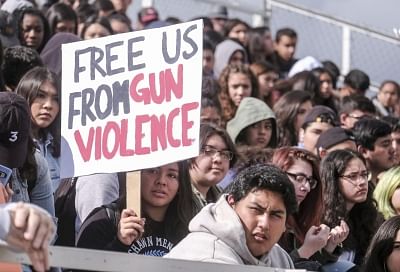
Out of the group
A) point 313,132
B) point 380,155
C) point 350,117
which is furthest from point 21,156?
point 350,117

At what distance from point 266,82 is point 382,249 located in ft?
16.6

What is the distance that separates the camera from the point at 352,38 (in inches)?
579

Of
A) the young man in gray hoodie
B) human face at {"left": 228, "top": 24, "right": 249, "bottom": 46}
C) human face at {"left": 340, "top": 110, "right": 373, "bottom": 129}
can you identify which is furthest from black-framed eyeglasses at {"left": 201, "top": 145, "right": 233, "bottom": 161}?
human face at {"left": 228, "top": 24, "right": 249, "bottom": 46}

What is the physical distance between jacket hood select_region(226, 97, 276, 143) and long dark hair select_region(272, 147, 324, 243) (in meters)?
1.30

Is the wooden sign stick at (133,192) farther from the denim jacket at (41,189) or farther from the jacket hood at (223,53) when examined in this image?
the jacket hood at (223,53)

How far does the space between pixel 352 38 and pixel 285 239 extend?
26.0 ft

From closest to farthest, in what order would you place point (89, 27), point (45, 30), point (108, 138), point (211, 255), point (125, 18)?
point (211, 255) < point (108, 138) < point (45, 30) < point (89, 27) < point (125, 18)

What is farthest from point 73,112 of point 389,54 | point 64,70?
point 389,54

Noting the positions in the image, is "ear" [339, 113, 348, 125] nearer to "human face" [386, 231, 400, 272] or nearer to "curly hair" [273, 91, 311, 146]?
"curly hair" [273, 91, 311, 146]

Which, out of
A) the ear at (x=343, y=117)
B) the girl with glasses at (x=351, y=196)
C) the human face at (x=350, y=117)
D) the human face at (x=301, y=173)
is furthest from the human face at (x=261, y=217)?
the ear at (x=343, y=117)

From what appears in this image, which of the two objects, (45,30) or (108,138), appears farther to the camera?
A: (45,30)

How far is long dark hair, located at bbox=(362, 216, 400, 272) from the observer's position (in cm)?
639

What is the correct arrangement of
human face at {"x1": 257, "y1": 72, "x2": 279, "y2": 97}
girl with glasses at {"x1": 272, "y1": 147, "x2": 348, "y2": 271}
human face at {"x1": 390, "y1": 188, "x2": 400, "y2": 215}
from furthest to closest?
human face at {"x1": 257, "y1": 72, "x2": 279, "y2": 97}
human face at {"x1": 390, "y1": 188, "x2": 400, "y2": 215}
girl with glasses at {"x1": 272, "y1": 147, "x2": 348, "y2": 271}

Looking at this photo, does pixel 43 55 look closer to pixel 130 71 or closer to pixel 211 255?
pixel 130 71
